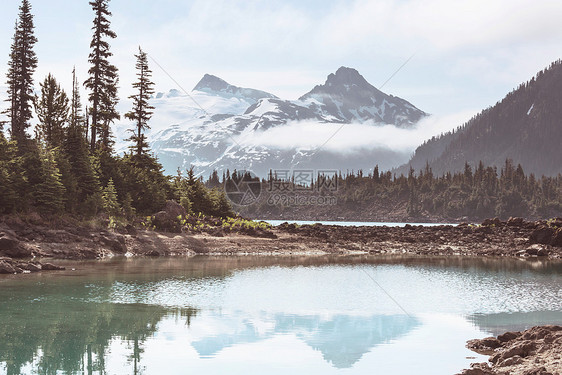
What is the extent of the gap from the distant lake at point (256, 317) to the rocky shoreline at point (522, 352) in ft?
2.61

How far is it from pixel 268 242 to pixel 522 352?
140 ft

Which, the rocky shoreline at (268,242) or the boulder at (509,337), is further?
the rocky shoreline at (268,242)

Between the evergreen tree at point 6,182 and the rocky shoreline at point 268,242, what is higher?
the evergreen tree at point 6,182

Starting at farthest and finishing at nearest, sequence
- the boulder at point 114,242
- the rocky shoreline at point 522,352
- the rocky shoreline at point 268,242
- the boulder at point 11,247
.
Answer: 1. the boulder at point 114,242
2. the rocky shoreline at point 268,242
3. the boulder at point 11,247
4. the rocky shoreline at point 522,352

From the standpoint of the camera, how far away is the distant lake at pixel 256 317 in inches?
667

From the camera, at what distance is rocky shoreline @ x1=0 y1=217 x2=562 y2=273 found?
1688 inches

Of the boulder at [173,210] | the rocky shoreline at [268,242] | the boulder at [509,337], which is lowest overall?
the boulder at [509,337]

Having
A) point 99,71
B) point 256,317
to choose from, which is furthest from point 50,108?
point 256,317

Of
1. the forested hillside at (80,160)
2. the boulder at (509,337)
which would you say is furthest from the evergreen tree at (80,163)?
the boulder at (509,337)

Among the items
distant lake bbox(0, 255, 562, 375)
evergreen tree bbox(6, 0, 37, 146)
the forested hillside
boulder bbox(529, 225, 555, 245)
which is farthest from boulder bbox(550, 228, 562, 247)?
evergreen tree bbox(6, 0, 37, 146)

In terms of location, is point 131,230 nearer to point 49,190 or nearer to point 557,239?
point 49,190

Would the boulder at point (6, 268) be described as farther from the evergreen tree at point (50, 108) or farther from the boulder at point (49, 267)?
the evergreen tree at point (50, 108)

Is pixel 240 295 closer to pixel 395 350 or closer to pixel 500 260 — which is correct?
pixel 395 350

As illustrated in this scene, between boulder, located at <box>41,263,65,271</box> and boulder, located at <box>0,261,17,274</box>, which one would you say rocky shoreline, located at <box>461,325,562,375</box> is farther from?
boulder, located at <box>0,261,17,274</box>
